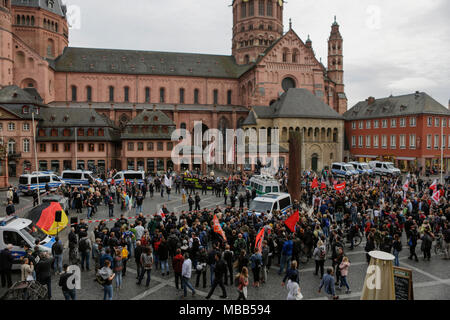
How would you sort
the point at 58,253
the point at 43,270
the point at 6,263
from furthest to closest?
the point at 58,253 → the point at 6,263 → the point at 43,270

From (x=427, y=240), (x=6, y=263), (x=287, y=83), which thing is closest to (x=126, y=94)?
(x=287, y=83)

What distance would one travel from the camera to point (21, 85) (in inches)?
2060

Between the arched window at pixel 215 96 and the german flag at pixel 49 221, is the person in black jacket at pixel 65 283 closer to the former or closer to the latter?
the german flag at pixel 49 221

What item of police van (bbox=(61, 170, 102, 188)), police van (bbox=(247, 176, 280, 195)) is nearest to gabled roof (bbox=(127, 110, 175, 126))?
police van (bbox=(61, 170, 102, 188))

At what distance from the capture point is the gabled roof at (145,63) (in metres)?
60.9

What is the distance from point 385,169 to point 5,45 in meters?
58.3

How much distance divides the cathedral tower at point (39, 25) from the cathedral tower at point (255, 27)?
3763 centimetres

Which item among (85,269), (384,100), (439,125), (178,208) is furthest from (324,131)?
(85,269)

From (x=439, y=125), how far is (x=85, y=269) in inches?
2058

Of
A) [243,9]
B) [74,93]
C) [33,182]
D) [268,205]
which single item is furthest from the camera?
[243,9]

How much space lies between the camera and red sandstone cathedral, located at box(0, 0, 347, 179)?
46.9 m

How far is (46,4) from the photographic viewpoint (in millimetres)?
60969

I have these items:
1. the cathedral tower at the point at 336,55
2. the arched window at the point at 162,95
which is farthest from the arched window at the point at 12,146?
the cathedral tower at the point at 336,55

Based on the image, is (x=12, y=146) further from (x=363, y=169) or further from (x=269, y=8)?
(x=269, y=8)
